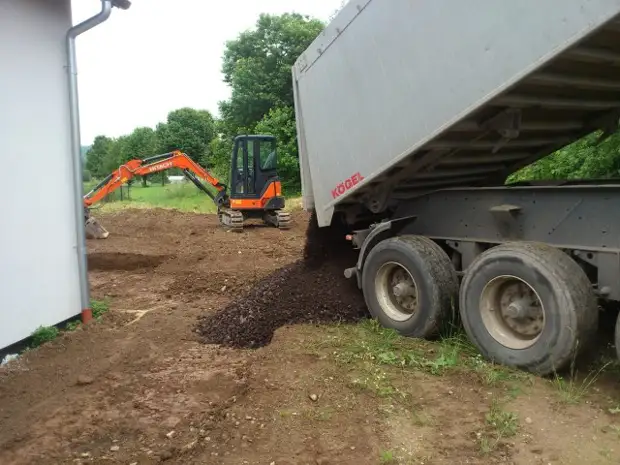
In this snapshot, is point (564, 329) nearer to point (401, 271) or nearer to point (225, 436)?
point (401, 271)

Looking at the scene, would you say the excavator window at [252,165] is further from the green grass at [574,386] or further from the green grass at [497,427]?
the green grass at [497,427]

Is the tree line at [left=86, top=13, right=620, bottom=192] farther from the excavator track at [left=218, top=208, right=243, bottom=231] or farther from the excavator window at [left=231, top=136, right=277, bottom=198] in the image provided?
the excavator track at [left=218, top=208, right=243, bottom=231]

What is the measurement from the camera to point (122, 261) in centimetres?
1241

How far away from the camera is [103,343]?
6.19m

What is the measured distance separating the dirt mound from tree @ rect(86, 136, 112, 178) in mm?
60397

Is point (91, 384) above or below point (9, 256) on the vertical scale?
below

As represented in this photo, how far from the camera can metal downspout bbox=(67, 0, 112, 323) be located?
21.1 ft

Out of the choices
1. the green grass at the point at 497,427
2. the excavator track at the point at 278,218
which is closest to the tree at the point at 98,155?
the excavator track at the point at 278,218

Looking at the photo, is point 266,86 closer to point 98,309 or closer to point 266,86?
point 266,86

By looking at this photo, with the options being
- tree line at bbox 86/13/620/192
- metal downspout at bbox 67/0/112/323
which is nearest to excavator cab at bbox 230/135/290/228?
tree line at bbox 86/13/620/192

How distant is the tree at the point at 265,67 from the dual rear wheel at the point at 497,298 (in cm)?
2546

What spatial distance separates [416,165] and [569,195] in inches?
53.2

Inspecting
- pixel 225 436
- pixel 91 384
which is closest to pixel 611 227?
pixel 225 436

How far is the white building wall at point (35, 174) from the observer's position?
5465mm
